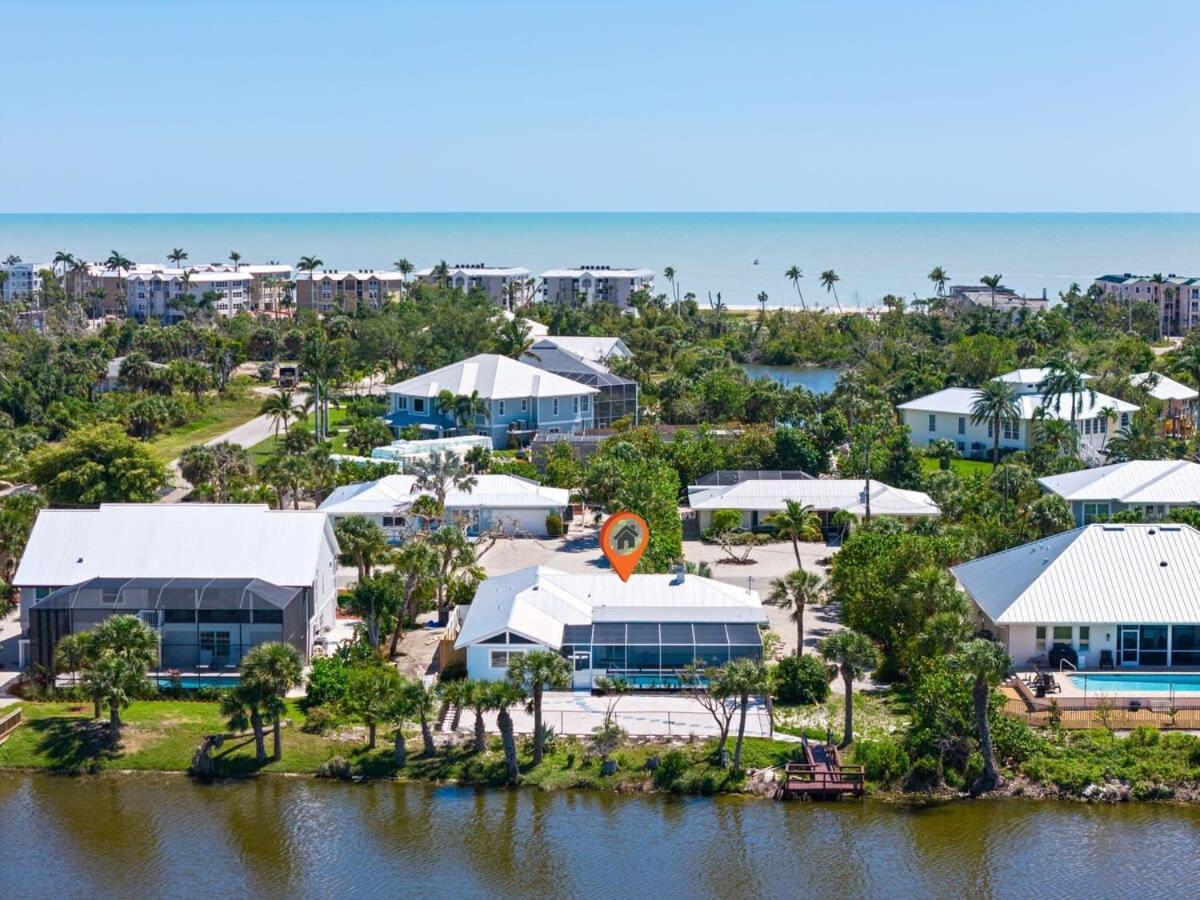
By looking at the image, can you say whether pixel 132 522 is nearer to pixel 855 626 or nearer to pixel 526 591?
pixel 526 591

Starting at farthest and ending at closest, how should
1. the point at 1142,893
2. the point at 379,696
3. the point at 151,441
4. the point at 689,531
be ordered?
1. the point at 151,441
2. the point at 689,531
3. the point at 379,696
4. the point at 1142,893

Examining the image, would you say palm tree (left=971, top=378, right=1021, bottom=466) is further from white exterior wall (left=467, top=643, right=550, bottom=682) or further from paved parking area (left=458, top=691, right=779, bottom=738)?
white exterior wall (left=467, top=643, right=550, bottom=682)

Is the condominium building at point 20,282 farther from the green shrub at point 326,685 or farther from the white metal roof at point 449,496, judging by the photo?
the green shrub at point 326,685

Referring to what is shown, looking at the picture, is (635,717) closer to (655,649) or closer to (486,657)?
(655,649)

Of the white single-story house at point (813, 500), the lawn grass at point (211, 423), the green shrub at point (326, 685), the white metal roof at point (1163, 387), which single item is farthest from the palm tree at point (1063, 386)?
the green shrub at point (326, 685)

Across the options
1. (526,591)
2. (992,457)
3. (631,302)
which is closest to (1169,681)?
(526,591)

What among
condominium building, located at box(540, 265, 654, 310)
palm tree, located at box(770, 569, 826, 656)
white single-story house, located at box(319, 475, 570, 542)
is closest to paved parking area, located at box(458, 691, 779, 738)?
palm tree, located at box(770, 569, 826, 656)
